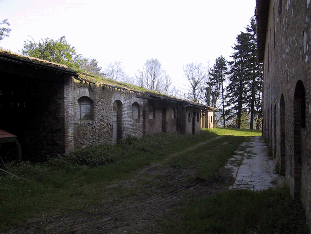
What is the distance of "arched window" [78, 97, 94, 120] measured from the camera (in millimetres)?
10031

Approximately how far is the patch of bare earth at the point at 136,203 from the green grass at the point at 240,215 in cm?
39

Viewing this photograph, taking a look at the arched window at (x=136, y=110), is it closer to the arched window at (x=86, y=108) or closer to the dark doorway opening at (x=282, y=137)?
the arched window at (x=86, y=108)

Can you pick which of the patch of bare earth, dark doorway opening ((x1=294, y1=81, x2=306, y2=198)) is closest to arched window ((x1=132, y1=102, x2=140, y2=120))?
the patch of bare earth

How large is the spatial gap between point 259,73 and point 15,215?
111 ft

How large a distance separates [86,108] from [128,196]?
5.52 metres

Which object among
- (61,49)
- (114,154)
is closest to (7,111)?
(114,154)

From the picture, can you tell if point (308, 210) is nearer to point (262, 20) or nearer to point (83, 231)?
point (83, 231)

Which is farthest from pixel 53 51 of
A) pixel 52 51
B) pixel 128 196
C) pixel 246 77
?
pixel 246 77

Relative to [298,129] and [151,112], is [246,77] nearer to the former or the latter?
[151,112]

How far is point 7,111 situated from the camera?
9.87m

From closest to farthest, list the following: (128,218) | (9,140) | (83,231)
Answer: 1. (83,231)
2. (128,218)
3. (9,140)

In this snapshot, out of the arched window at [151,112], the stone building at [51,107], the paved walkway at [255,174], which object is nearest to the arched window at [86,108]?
the stone building at [51,107]

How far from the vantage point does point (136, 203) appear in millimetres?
5211

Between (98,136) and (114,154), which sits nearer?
(114,154)
